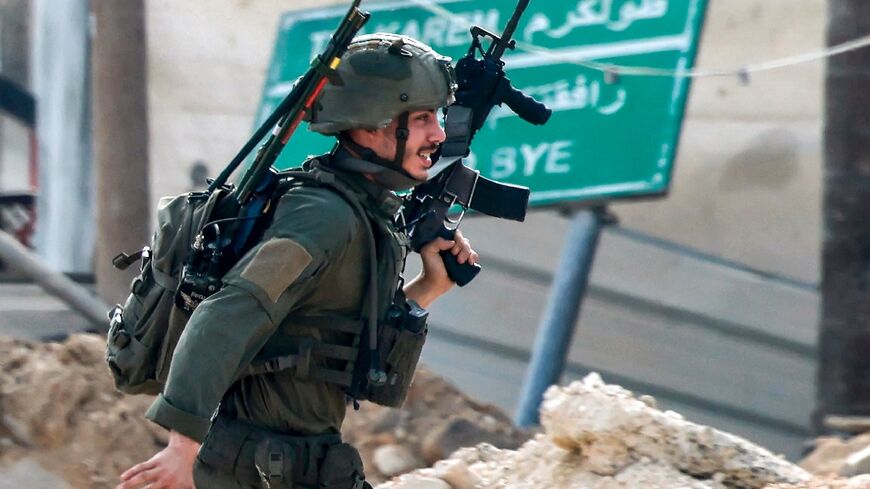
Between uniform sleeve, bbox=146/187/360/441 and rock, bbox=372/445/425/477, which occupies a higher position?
uniform sleeve, bbox=146/187/360/441

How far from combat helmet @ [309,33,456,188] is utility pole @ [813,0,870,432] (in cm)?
392

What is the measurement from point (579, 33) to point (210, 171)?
233 cm

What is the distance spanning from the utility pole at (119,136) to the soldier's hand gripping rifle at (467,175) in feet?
12.9

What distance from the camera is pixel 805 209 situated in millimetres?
7480

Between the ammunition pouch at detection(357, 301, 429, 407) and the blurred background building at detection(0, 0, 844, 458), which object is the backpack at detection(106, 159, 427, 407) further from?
the blurred background building at detection(0, 0, 844, 458)

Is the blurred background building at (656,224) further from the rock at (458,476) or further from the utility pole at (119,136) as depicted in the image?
the rock at (458,476)

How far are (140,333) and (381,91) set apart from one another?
685 millimetres

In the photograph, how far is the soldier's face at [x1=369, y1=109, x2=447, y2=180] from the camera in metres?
3.12

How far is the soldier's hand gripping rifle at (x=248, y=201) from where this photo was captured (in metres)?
2.93

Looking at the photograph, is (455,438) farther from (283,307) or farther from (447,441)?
(283,307)

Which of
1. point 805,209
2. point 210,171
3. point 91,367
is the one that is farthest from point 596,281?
point 91,367

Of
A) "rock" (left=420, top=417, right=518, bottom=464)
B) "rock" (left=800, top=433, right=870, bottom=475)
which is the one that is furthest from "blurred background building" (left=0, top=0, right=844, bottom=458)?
"rock" (left=420, top=417, right=518, bottom=464)

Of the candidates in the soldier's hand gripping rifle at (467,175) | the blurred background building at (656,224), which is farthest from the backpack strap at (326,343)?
the blurred background building at (656,224)

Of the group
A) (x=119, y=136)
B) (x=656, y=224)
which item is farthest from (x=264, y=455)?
(x=656, y=224)
